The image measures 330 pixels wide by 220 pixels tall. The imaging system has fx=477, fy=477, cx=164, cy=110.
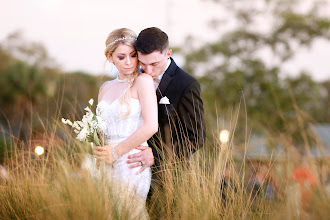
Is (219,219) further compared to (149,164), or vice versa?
(149,164)

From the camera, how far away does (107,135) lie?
4148 millimetres

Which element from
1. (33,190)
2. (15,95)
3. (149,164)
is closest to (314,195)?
(149,164)

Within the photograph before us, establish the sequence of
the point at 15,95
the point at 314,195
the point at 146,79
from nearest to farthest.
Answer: the point at 314,195 → the point at 146,79 → the point at 15,95

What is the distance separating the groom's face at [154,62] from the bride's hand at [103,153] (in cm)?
78

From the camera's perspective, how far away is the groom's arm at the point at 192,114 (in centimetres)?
448

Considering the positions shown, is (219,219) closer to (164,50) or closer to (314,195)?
(314,195)

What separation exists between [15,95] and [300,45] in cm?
1968

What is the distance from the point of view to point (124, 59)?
13.5 feet

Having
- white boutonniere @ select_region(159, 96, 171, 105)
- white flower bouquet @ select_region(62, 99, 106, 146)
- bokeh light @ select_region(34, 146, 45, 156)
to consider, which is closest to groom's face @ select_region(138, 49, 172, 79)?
white boutonniere @ select_region(159, 96, 171, 105)

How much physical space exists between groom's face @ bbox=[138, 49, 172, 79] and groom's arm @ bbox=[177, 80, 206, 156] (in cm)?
32

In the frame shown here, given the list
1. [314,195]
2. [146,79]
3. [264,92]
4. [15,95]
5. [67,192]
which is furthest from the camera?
[15,95]

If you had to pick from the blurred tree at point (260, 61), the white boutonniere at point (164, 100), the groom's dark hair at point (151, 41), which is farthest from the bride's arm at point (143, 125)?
the blurred tree at point (260, 61)

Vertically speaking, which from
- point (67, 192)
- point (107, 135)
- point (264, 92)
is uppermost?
point (264, 92)

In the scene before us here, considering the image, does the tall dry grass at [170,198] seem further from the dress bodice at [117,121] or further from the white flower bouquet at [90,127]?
the dress bodice at [117,121]
